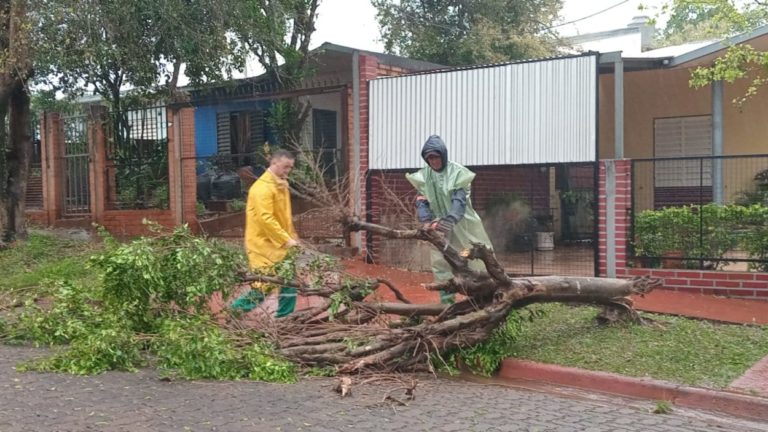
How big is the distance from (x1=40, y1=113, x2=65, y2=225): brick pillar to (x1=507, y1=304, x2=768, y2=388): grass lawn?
11.6 meters

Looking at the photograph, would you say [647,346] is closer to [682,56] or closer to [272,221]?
[272,221]

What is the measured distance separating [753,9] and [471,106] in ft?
12.1

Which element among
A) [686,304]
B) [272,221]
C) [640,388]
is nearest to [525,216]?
[686,304]

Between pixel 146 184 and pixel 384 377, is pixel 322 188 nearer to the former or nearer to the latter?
pixel 384 377

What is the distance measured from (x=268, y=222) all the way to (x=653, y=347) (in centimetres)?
348

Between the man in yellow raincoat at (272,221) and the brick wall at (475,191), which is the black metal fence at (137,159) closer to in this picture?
the brick wall at (475,191)

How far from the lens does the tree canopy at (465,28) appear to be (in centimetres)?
1923

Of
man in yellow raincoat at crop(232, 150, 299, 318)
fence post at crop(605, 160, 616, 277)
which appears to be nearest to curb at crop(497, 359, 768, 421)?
man in yellow raincoat at crop(232, 150, 299, 318)

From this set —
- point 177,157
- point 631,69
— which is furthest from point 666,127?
point 177,157

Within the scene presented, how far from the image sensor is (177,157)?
13953mm

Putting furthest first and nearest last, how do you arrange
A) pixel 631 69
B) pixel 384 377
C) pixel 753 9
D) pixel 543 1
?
pixel 543 1, pixel 631 69, pixel 753 9, pixel 384 377

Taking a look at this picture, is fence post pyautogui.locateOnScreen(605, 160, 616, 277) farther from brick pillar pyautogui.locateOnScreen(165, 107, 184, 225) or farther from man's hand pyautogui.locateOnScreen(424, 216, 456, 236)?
brick pillar pyautogui.locateOnScreen(165, 107, 184, 225)

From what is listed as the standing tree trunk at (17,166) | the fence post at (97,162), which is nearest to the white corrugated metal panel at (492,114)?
the standing tree trunk at (17,166)

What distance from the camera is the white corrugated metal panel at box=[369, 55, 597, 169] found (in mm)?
9781
